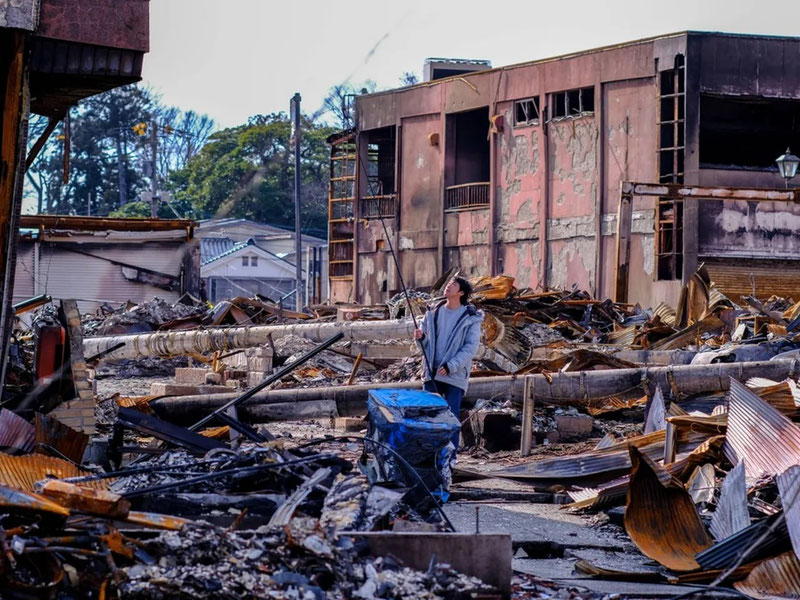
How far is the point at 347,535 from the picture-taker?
17.8ft

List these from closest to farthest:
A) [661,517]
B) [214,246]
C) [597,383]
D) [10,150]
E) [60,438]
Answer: [661,517]
[60,438]
[10,150]
[597,383]
[214,246]

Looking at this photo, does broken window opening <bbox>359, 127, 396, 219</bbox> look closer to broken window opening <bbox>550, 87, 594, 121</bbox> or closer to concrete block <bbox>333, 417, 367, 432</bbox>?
broken window opening <bbox>550, 87, 594, 121</bbox>

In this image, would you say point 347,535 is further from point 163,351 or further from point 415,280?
point 415,280

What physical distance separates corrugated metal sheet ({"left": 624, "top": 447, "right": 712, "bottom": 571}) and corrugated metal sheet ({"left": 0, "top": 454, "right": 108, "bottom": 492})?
310 centimetres

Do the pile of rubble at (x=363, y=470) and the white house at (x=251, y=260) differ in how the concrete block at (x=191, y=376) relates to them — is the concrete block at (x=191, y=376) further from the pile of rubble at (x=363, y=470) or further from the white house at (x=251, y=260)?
the white house at (x=251, y=260)

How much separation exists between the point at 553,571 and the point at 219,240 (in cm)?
5522

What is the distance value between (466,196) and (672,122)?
320 inches

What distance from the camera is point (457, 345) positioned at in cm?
926

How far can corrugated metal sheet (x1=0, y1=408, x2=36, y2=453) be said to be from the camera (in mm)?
7832

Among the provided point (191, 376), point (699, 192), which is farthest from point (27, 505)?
point (699, 192)

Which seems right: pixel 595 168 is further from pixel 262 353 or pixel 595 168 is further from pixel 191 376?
pixel 191 376

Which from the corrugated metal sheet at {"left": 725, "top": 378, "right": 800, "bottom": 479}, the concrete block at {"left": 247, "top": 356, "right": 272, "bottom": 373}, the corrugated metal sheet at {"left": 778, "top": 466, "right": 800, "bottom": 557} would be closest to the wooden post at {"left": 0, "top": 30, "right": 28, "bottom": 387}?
the corrugated metal sheet at {"left": 725, "top": 378, "right": 800, "bottom": 479}

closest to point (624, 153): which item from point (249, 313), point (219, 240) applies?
point (249, 313)

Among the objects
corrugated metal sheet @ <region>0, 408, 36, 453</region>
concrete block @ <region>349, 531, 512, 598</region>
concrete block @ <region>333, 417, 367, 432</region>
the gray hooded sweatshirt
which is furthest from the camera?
concrete block @ <region>333, 417, 367, 432</region>
